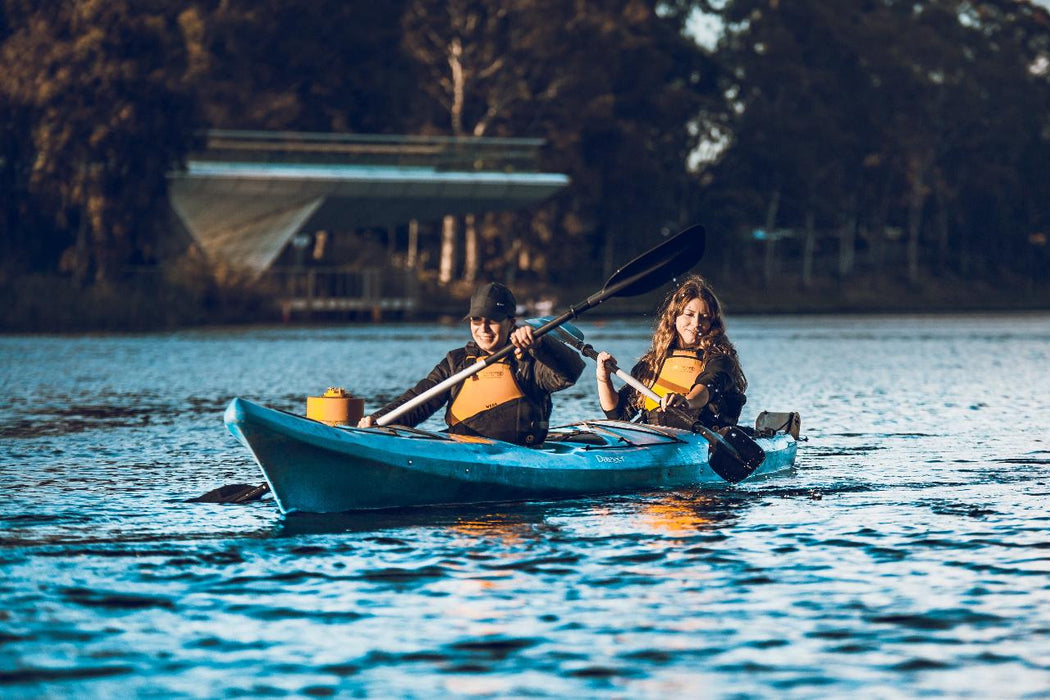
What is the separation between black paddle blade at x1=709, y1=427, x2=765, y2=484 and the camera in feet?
37.9

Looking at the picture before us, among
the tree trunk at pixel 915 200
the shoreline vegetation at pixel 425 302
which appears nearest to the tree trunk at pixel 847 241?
the shoreline vegetation at pixel 425 302

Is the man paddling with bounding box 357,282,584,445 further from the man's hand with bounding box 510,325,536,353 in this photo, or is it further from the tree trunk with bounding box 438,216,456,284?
the tree trunk with bounding box 438,216,456,284

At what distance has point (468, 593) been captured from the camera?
7.93 m

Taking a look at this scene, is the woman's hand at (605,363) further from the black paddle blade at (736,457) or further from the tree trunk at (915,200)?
the tree trunk at (915,200)

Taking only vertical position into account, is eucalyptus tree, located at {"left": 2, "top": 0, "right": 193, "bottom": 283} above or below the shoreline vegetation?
above

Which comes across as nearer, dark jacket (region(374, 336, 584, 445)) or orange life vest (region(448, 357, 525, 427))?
dark jacket (region(374, 336, 584, 445))

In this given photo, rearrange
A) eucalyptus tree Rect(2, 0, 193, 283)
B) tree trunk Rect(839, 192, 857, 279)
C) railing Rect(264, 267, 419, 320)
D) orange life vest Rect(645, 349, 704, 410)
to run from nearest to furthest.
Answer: orange life vest Rect(645, 349, 704, 410) → eucalyptus tree Rect(2, 0, 193, 283) → railing Rect(264, 267, 419, 320) → tree trunk Rect(839, 192, 857, 279)

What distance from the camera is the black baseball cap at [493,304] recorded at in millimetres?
10492

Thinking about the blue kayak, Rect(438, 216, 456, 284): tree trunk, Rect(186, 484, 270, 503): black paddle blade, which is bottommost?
Rect(186, 484, 270, 503): black paddle blade

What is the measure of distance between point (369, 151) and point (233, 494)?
38.2 metres

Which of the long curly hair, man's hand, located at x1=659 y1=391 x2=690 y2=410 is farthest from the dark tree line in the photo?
man's hand, located at x1=659 y1=391 x2=690 y2=410

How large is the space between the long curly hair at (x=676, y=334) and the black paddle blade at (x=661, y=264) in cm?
20

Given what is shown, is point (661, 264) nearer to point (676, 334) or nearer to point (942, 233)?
point (676, 334)

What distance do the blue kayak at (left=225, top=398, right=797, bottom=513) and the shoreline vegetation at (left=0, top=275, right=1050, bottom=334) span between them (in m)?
25.8
